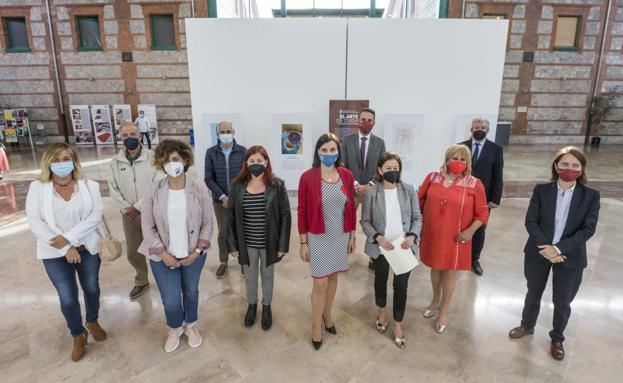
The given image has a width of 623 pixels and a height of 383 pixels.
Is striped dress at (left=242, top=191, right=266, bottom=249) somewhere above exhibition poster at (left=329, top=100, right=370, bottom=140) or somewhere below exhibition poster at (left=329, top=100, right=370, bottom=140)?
below

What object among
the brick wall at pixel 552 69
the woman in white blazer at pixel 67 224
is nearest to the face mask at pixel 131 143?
the woman in white blazer at pixel 67 224

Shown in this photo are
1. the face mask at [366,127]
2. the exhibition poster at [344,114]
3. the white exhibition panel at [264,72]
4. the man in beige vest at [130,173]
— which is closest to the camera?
the man in beige vest at [130,173]

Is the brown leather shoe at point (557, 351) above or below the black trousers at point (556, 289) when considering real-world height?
below

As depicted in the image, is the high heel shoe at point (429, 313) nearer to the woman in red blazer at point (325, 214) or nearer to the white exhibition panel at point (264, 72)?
the woman in red blazer at point (325, 214)

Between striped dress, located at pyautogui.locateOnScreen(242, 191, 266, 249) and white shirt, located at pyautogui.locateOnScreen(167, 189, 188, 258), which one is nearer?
white shirt, located at pyautogui.locateOnScreen(167, 189, 188, 258)

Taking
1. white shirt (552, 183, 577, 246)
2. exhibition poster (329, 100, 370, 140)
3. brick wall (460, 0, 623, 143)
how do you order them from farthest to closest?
1. brick wall (460, 0, 623, 143)
2. exhibition poster (329, 100, 370, 140)
3. white shirt (552, 183, 577, 246)

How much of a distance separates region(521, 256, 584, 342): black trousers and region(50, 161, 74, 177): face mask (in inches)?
133

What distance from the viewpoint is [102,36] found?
14.1m

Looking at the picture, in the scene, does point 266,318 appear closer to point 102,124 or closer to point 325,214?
point 325,214

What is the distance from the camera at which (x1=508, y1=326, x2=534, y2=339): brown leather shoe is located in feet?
9.60

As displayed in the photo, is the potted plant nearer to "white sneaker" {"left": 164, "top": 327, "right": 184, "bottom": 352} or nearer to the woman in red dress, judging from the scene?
the woman in red dress

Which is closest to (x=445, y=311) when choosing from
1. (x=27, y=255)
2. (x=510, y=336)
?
(x=510, y=336)

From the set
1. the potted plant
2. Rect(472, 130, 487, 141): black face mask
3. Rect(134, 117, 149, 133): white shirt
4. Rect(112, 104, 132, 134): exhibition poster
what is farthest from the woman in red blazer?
the potted plant

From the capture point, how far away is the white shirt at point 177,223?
2543 mm
